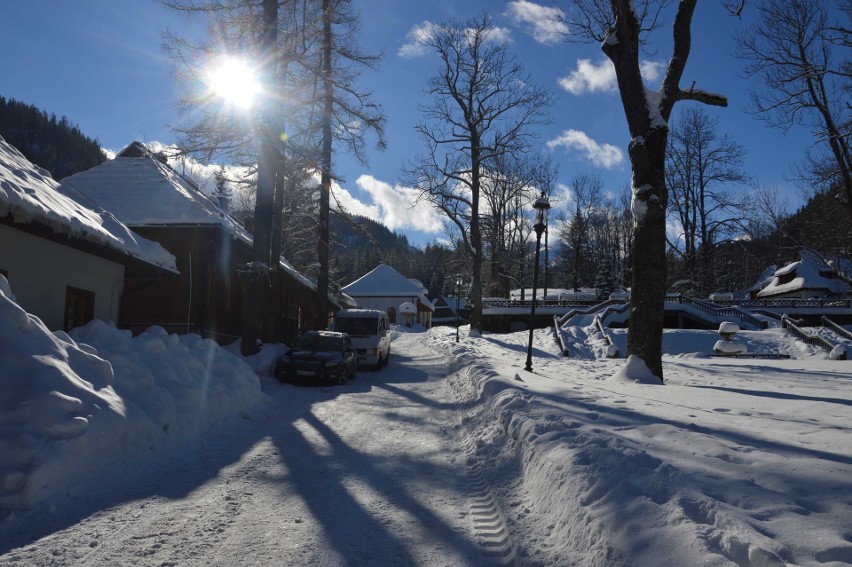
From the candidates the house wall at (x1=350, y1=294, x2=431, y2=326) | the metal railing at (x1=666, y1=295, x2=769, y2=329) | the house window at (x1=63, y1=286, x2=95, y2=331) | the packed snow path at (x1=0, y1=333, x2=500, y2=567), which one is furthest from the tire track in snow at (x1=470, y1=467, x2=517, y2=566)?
the house wall at (x1=350, y1=294, x2=431, y2=326)

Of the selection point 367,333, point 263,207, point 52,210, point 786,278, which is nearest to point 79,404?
point 52,210

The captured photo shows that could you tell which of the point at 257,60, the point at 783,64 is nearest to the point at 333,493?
the point at 257,60

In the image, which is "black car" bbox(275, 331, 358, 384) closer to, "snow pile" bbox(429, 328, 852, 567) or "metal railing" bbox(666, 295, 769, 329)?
"snow pile" bbox(429, 328, 852, 567)

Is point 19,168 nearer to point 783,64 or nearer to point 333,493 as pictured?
point 333,493

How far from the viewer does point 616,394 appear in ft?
31.9

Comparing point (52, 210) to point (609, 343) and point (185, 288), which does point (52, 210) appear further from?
point (609, 343)

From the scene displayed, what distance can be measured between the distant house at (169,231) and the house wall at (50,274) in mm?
2788

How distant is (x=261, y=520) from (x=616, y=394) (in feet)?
22.5

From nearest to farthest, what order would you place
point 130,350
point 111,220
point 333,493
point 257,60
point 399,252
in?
point 333,493 < point 130,350 < point 111,220 < point 257,60 < point 399,252

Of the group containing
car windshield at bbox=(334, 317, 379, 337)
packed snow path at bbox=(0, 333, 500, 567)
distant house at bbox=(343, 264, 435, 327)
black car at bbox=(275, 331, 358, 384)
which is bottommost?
packed snow path at bbox=(0, 333, 500, 567)

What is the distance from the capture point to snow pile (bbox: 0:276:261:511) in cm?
489

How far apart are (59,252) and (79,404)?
7.43 metres

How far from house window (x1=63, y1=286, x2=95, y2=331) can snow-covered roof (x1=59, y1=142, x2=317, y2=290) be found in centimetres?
473

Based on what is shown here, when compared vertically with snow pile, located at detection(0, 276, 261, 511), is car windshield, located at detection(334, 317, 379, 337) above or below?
above
